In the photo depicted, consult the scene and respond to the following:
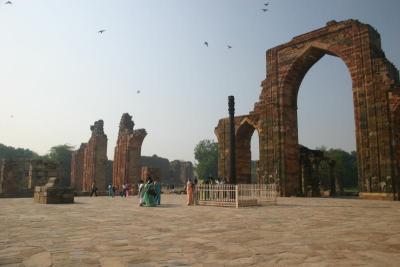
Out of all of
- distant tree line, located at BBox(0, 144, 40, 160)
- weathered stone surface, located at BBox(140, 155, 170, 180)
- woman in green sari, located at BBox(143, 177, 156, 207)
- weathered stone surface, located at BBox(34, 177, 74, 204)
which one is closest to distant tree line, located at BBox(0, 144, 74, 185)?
distant tree line, located at BBox(0, 144, 40, 160)

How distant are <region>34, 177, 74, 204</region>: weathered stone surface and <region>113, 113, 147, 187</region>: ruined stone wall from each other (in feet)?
47.8

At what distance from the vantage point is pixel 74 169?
40.1 metres

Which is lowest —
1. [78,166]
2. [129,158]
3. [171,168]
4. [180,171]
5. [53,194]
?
[53,194]

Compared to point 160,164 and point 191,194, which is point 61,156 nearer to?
point 160,164

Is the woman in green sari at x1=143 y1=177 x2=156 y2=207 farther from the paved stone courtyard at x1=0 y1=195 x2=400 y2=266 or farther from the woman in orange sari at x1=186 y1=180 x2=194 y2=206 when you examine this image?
the paved stone courtyard at x1=0 y1=195 x2=400 y2=266

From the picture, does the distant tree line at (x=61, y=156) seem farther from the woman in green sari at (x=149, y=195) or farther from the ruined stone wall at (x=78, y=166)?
the woman in green sari at (x=149, y=195)

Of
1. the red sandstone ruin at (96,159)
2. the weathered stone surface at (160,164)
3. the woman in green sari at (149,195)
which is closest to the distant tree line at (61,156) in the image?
the weathered stone surface at (160,164)

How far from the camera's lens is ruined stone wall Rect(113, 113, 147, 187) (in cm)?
2977

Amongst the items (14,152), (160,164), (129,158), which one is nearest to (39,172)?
(129,158)

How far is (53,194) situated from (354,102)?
583 inches

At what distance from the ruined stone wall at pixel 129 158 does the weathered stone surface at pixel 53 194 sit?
14.6 meters

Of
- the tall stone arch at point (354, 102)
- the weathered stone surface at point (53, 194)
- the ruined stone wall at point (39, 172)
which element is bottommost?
the weathered stone surface at point (53, 194)

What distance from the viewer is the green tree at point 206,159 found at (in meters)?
62.7

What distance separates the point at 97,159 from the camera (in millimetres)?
32812
